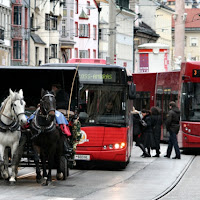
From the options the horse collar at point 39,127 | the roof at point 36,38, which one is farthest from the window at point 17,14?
the horse collar at point 39,127

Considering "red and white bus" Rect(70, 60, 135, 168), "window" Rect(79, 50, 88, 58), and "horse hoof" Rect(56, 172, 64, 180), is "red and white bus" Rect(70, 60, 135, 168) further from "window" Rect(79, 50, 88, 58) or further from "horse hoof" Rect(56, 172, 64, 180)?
"window" Rect(79, 50, 88, 58)

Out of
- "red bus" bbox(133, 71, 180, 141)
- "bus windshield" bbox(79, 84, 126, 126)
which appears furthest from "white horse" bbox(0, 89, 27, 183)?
"red bus" bbox(133, 71, 180, 141)

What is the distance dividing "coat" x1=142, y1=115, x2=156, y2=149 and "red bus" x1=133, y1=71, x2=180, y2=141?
6.66 meters

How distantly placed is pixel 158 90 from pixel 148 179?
18.0 m

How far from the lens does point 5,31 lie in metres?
63.2

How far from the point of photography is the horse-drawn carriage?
53.2 ft

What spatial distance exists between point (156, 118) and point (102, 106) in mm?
6686

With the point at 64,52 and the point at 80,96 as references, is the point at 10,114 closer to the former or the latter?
the point at 80,96

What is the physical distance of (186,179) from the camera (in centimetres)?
1898

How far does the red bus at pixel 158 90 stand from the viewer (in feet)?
113

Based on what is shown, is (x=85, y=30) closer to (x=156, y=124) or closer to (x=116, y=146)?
(x=156, y=124)

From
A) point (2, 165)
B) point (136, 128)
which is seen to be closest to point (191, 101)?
point (136, 128)

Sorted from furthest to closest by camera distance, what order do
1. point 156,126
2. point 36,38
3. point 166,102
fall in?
point 36,38 → point 166,102 → point 156,126

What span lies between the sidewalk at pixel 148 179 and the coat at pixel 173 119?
3.15ft
